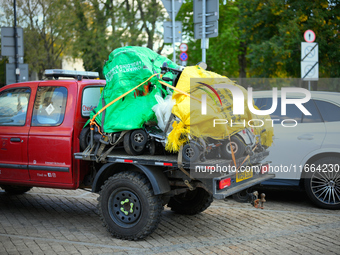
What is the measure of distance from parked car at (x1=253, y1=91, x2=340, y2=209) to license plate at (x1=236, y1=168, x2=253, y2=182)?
5.35 feet

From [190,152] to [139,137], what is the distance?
795 mm

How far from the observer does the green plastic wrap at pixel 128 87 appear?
5.45 meters

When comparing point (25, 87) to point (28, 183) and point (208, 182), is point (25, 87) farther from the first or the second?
point (208, 182)

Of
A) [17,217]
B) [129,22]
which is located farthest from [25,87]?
[129,22]

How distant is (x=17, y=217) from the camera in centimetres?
657

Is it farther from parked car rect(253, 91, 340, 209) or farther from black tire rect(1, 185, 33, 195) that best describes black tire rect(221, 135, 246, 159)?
black tire rect(1, 185, 33, 195)

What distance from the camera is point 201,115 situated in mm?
4914

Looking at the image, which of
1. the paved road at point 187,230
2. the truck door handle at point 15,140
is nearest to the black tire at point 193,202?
the paved road at point 187,230

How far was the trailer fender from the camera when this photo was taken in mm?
5105

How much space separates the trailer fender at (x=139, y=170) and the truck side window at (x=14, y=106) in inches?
63.5

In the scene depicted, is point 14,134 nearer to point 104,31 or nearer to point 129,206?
point 129,206

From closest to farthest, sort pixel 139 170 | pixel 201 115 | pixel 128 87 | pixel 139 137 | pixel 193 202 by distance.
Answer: pixel 201 115
pixel 139 137
pixel 139 170
pixel 128 87
pixel 193 202

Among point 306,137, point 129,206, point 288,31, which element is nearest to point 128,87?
point 129,206

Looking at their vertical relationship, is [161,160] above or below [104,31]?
below
